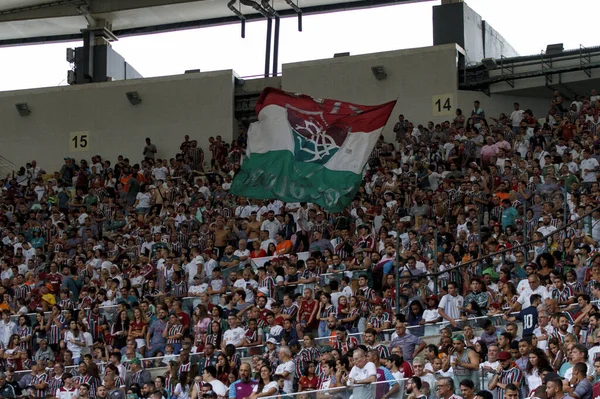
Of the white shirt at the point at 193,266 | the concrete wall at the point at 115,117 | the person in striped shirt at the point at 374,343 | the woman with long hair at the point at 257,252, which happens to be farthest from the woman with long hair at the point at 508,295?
the concrete wall at the point at 115,117

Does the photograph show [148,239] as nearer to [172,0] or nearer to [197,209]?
[197,209]

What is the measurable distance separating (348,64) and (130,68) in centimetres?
927

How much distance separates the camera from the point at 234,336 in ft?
58.5

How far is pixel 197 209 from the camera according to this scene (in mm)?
25359

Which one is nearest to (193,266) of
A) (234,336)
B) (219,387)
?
(234,336)

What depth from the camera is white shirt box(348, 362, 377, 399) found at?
14.0 meters

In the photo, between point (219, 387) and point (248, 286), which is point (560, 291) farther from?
point (248, 286)

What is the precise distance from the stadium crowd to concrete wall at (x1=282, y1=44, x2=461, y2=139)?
112 cm

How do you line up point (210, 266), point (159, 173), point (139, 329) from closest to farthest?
point (139, 329) → point (210, 266) → point (159, 173)

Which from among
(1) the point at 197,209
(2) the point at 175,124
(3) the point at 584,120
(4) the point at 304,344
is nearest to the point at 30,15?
(2) the point at 175,124

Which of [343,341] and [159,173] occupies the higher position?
[159,173]

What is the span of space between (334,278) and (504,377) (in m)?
5.86

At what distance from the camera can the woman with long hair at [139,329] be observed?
19.4 metres

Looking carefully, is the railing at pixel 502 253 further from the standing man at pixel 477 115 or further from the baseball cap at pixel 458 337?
the standing man at pixel 477 115
